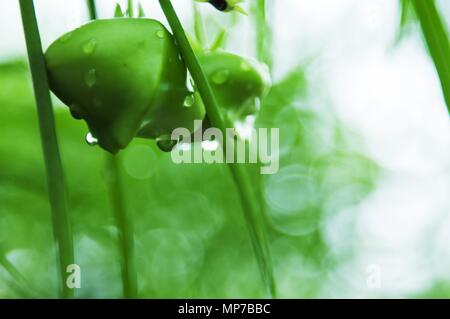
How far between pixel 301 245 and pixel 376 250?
20.9 inches

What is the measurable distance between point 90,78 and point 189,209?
1.59 metres

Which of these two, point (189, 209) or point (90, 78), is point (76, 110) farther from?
point (189, 209)

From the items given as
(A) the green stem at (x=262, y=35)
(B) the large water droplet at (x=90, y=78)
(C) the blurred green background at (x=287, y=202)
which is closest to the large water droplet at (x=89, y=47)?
(B) the large water droplet at (x=90, y=78)

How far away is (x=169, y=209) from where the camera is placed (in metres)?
1.93

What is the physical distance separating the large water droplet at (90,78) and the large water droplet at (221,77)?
0.27 feet

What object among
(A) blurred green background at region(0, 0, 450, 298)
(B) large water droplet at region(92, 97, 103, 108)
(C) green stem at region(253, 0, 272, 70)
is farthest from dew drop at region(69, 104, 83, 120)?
(A) blurred green background at region(0, 0, 450, 298)

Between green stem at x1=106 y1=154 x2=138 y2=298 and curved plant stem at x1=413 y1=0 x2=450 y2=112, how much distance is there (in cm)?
20

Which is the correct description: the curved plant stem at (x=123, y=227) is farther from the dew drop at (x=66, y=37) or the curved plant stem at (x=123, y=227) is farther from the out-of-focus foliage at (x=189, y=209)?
the out-of-focus foliage at (x=189, y=209)

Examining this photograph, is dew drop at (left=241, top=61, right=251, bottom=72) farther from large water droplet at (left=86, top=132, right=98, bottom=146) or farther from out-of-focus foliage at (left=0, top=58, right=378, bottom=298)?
out-of-focus foliage at (left=0, top=58, right=378, bottom=298)

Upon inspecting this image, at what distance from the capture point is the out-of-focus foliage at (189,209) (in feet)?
4.58

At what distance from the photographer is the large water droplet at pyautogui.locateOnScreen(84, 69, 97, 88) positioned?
0.38 metres

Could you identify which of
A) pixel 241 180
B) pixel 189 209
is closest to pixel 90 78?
pixel 241 180

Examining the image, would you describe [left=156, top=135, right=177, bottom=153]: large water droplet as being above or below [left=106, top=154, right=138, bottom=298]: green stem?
above
